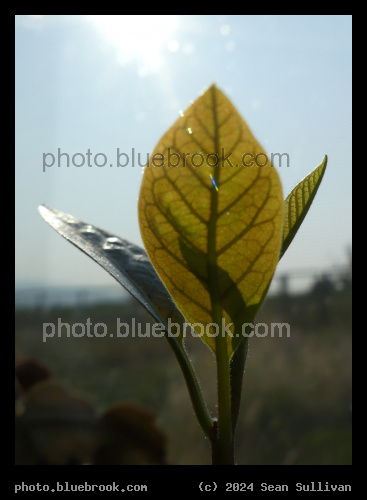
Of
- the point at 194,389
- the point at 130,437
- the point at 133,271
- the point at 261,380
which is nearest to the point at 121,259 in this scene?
the point at 133,271

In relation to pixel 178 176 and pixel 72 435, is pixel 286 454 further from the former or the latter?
pixel 178 176

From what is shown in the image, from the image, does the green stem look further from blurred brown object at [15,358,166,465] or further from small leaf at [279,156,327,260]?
blurred brown object at [15,358,166,465]

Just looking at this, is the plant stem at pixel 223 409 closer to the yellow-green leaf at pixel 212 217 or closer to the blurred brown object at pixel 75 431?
the yellow-green leaf at pixel 212 217

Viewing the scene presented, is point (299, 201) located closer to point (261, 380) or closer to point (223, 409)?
point (223, 409)

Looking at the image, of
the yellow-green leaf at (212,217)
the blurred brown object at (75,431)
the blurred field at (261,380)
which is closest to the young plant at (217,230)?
the yellow-green leaf at (212,217)
